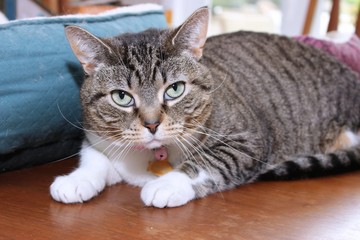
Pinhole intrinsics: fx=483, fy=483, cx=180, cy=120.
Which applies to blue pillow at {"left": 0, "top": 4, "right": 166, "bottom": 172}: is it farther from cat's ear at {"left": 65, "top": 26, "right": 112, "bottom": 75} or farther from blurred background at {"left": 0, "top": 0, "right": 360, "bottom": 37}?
blurred background at {"left": 0, "top": 0, "right": 360, "bottom": 37}

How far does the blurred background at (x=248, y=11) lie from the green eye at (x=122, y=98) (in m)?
1.18

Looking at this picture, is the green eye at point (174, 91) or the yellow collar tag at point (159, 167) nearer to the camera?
the green eye at point (174, 91)

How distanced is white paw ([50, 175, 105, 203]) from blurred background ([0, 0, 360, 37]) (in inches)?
49.8

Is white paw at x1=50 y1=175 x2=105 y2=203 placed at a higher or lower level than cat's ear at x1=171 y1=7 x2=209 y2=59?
lower

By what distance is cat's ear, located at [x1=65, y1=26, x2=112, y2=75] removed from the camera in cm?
136

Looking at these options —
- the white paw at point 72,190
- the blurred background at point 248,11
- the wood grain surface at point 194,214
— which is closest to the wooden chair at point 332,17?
the blurred background at point 248,11

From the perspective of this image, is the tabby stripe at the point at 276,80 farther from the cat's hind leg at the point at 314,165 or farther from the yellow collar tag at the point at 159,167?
the yellow collar tag at the point at 159,167

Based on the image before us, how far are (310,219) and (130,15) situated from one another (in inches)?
43.9

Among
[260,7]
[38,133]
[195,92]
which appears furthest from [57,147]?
[260,7]

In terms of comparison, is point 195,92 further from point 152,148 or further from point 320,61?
point 320,61

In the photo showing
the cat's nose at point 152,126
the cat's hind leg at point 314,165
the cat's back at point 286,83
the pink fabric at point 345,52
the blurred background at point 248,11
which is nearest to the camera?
the cat's nose at point 152,126

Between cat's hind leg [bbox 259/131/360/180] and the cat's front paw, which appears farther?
cat's hind leg [bbox 259/131/360/180]

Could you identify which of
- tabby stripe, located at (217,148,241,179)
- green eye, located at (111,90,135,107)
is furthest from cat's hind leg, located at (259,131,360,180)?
green eye, located at (111,90,135,107)

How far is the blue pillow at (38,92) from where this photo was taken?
4.87 feet
